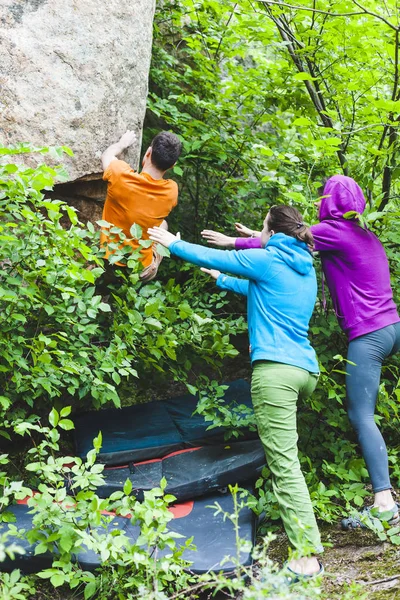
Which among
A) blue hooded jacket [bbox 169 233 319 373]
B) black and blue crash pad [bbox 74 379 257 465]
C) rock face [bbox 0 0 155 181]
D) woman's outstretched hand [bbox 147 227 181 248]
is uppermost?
rock face [bbox 0 0 155 181]

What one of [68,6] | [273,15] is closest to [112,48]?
[68,6]

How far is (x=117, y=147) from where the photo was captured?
13.0 ft

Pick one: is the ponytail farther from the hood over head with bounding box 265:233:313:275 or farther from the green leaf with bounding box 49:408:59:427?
the green leaf with bounding box 49:408:59:427

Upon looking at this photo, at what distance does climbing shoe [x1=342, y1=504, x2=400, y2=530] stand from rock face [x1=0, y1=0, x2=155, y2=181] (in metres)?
2.68

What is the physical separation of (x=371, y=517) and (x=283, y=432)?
0.81m

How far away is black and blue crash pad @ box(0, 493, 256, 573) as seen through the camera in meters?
2.84

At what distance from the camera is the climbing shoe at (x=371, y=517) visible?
3.40m

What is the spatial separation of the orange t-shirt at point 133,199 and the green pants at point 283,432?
1.22m

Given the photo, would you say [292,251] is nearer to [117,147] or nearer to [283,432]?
[283,432]

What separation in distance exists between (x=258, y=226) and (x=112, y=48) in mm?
1905

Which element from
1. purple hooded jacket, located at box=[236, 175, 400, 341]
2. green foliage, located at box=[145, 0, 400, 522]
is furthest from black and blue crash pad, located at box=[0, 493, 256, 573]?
purple hooded jacket, located at box=[236, 175, 400, 341]

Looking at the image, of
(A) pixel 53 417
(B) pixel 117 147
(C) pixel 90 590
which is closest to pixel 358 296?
(B) pixel 117 147

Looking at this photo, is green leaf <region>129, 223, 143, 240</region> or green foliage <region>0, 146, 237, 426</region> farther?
green leaf <region>129, 223, 143, 240</region>

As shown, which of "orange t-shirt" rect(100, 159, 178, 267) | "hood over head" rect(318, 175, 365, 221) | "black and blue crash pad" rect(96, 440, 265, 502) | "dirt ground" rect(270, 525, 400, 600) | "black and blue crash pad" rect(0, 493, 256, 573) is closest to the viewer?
"black and blue crash pad" rect(0, 493, 256, 573)
